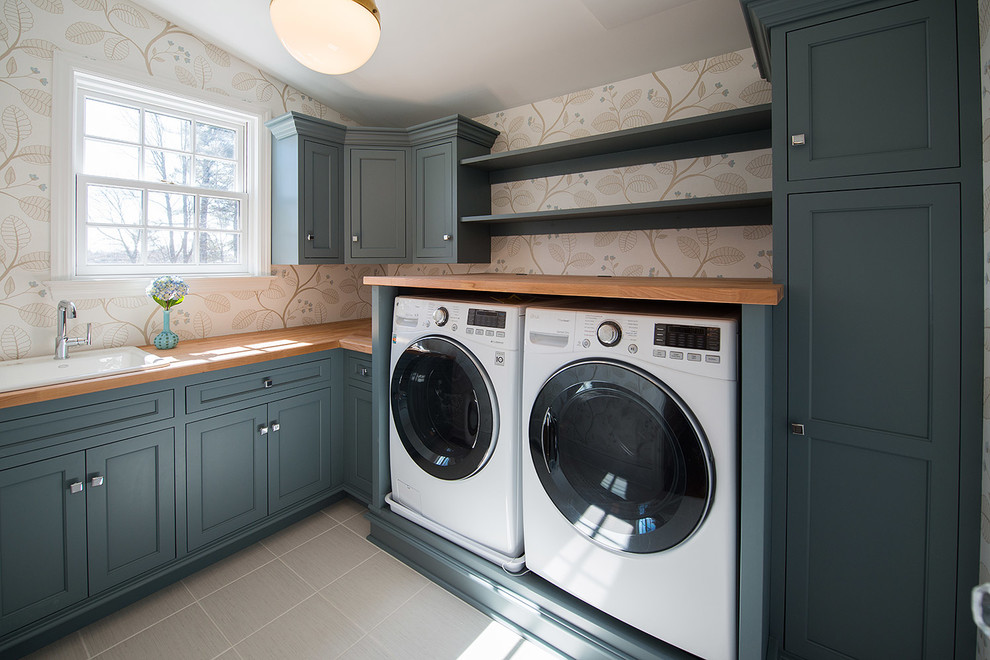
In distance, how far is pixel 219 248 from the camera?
2801 mm

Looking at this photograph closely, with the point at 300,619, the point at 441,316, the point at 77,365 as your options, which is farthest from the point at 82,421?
the point at 441,316

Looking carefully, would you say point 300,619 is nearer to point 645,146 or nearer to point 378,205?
point 378,205

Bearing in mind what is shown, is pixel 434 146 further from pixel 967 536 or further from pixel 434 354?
pixel 967 536

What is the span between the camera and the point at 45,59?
2.07m

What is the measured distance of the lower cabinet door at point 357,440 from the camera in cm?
251

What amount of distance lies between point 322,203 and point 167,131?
85cm

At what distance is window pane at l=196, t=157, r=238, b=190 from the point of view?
106 inches

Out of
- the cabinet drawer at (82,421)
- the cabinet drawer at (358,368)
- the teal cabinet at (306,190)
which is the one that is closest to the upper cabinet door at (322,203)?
the teal cabinet at (306,190)

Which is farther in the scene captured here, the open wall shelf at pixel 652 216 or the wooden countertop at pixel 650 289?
the open wall shelf at pixel 652 216

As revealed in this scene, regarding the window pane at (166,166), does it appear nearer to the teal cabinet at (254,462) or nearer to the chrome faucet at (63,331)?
the chrome faucet at (63,331)

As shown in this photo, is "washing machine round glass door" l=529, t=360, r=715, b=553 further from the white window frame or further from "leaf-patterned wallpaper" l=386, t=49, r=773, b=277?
the white window frame

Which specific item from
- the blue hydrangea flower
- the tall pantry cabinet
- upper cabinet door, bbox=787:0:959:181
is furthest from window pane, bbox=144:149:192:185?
upper cabinet door, bbox=787:0:959:181

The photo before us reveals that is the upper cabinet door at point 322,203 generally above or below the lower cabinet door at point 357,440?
above

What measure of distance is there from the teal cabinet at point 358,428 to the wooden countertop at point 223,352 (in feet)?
0.45
